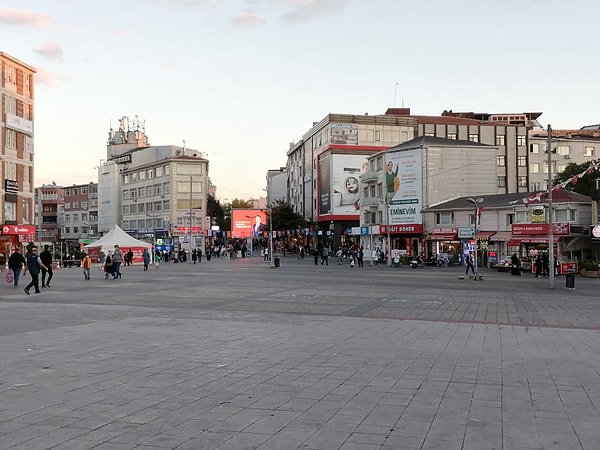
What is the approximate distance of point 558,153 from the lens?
8425cm

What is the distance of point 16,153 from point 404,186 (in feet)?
122

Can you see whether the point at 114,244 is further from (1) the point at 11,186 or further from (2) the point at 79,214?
(2) the point at 79,214

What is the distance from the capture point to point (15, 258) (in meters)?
24.0

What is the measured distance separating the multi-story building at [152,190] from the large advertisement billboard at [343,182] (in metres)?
19.2

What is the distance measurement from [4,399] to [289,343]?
512 cm

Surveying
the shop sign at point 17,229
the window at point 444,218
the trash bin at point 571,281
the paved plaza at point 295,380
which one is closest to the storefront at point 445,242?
the window at point 444,218

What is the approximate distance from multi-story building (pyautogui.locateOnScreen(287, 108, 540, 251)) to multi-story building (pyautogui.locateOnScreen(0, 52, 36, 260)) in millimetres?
40014

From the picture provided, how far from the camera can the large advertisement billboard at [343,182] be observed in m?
85.1

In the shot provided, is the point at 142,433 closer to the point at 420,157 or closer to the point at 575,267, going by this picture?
the point at 575,267

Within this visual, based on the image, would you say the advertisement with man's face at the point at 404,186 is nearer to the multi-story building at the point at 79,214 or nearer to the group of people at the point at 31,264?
the group of people at the point at 31,264

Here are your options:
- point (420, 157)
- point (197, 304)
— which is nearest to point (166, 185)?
point (420, 157)

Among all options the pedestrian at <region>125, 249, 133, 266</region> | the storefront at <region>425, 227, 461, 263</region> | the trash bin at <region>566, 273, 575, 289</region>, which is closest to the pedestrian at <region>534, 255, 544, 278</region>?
the trash bin at <region>566, 273, 575, 289</region>

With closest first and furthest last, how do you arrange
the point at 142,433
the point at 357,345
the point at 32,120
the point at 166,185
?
1. the point at 142,433
2. the point at 357,345
3. the point at 32,120
4. the point at 166,185

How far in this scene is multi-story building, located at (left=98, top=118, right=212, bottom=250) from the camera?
3912 inches
